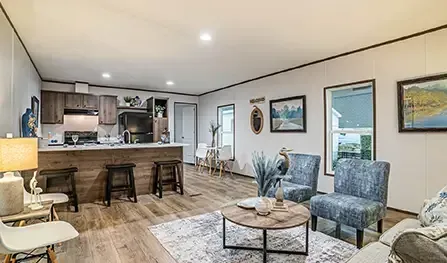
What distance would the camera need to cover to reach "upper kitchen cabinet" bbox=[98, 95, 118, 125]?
6.62 metres

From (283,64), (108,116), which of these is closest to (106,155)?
(108,116)

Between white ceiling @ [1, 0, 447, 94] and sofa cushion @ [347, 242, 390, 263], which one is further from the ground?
white ceiling @ [1, 0, 447, 94]

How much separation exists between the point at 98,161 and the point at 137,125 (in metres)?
2.74

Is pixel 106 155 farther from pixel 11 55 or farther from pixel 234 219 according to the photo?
pixel 234 219

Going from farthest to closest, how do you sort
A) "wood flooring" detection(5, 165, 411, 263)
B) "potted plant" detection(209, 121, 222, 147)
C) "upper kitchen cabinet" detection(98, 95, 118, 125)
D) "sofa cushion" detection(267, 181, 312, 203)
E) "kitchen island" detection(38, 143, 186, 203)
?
"potted plant" detection(209, 121, 222, 147), "upper kitchen cabinet" detection(98, 95, 118, 125), "kitchen island" detection(38, 143, 186, 203), "sofa cushion" detection(267, 181, 312, 203), "wood flooring" detection(5, 165, 411, 263)

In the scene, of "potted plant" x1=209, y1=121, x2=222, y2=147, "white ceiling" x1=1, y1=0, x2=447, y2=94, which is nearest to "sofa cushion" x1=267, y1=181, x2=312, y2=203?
"white ceiling" x1=1, y1=0, x2=447, y2=94

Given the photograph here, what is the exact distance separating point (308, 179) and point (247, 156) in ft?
9.68

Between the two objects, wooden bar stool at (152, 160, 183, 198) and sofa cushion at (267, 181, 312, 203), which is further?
wooden bar stool at (152, 160, 183, 198)

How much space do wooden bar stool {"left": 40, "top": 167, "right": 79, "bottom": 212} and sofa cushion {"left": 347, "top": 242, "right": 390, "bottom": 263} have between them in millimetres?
3874

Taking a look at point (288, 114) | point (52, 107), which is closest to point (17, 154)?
point (288, 114)

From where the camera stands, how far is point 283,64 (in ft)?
16.1

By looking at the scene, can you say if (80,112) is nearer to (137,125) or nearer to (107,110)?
(107,110)

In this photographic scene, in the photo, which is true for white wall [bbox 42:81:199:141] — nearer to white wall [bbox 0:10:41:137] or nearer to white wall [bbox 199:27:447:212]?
white wall [bbox 0:10:41:137]

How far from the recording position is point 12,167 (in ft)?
6.30
